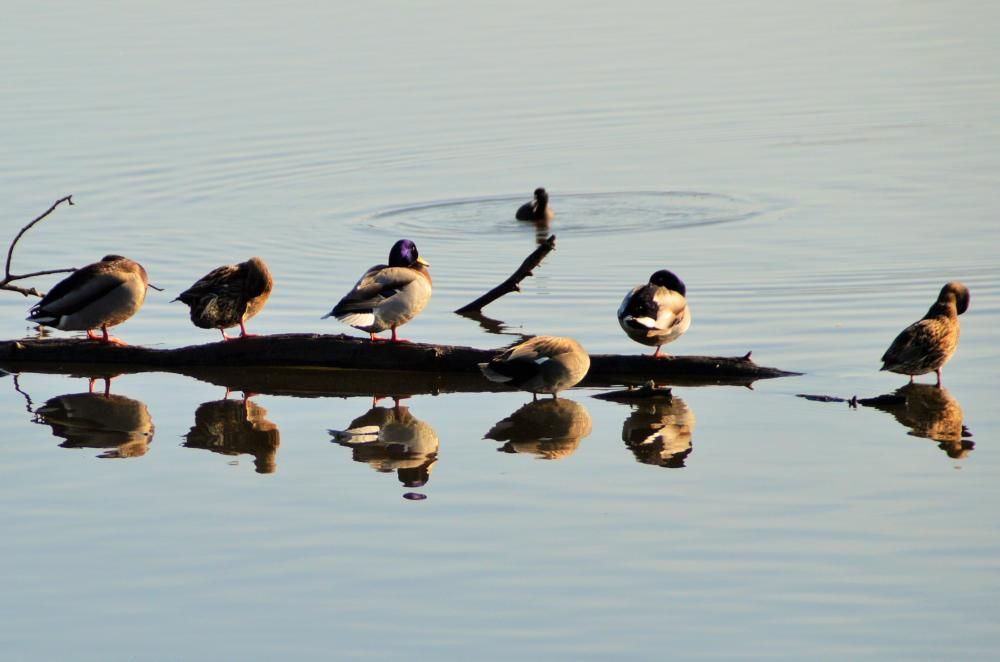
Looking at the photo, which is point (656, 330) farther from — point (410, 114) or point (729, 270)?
point (410, 114)

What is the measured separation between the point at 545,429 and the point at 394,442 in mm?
1016

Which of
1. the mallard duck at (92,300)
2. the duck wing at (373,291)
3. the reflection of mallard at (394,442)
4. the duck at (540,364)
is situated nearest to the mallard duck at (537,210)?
the duck wing at (373,291)

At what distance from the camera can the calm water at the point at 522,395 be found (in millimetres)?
7711

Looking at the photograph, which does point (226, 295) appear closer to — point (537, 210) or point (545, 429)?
point (545, 429)

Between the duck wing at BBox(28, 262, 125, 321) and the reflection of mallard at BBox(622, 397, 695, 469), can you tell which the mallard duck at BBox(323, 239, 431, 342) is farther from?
the reflection of mallard at BBox(622, 397, 695, 469)

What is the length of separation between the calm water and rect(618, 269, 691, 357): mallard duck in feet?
2.02

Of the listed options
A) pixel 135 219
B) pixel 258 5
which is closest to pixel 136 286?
pixel 135 219

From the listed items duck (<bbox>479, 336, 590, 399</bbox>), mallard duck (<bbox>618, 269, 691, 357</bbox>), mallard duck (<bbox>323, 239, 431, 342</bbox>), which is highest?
mallard duck (<bbox>323, 239, 431, 342</bbox>)

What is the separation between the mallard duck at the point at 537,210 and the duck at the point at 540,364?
9066mm

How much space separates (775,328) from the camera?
13945 mm

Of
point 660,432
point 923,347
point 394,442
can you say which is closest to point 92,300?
point 394,442

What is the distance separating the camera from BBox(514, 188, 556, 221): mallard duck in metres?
20.4

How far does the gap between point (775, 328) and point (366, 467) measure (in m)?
4.96

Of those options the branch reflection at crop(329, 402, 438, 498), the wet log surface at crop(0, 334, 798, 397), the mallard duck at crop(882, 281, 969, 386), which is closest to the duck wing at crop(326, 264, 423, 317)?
the wet log surface at crop(0, 334, 798, 397)
